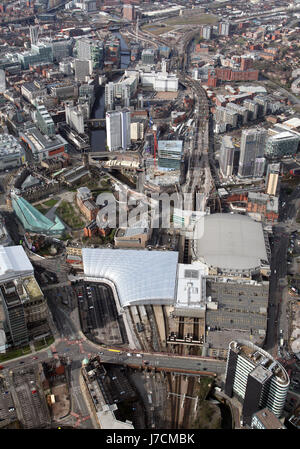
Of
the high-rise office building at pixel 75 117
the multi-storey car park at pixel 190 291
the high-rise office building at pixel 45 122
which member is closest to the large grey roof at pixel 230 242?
the multi-storey car park at pixel 190 291

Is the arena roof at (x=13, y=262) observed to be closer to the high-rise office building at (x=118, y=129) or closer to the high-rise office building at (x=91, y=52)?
the high-rise office building at (x=118, y=129)

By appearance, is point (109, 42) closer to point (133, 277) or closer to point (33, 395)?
point (133, 277)

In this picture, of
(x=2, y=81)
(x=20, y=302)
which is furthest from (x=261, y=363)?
(x=2, y=81)

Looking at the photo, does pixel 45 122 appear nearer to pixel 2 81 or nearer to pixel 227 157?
pixel 2 81

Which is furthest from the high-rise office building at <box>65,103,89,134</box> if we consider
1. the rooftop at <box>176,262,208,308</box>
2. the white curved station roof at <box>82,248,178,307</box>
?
the rooftop at <box>176,262,208,308</box>

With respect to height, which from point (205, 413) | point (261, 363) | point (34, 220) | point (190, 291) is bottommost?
point (205, 413)

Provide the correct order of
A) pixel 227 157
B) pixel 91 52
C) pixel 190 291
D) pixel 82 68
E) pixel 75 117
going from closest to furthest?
pixel 190 291 → pixel 227 157 → pixel 75 117 → pixel 82 68 → pixel 91 52
